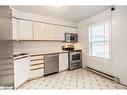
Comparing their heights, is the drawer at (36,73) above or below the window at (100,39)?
below

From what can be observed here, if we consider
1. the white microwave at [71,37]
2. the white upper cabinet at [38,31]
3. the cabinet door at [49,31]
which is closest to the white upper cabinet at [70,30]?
the white microwave at [71,37]

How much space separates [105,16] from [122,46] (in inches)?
44.0

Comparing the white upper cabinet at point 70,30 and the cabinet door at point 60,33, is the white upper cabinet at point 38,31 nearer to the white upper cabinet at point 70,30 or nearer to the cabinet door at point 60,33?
the cabinet door at point 60,33

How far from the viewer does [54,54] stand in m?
3.60

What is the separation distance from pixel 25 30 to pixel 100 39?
2.53 meters

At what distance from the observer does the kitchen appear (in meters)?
2.59

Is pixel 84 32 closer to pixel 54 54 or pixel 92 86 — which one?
pixel 54 54

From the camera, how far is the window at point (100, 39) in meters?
3.18

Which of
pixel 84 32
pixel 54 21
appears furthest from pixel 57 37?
pixel 84 32

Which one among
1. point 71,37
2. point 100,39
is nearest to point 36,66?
point 71,37

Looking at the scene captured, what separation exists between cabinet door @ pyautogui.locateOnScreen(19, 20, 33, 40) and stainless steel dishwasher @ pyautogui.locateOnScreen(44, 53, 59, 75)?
856mm

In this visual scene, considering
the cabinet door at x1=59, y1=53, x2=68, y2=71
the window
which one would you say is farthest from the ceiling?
the cabinet door at x1=59, y1=53, x2=68, y2=71
